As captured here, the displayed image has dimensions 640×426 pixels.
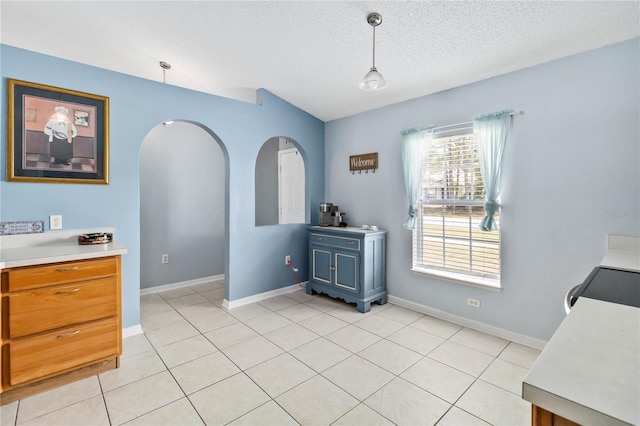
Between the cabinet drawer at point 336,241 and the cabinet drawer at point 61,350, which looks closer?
the cabinet drawer at point 61,350

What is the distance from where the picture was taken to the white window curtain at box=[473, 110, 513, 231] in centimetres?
272

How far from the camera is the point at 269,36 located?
2.57 m

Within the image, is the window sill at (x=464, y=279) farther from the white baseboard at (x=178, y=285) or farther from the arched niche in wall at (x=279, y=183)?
the white baseboard at (x=178, y=285)

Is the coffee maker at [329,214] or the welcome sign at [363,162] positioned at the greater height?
the welcome sign at [363,162]

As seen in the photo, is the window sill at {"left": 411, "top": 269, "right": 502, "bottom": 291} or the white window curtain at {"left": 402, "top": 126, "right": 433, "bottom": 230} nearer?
the window sill at {"left": 411, "top": 269, "right": 502, "bottom": 291}

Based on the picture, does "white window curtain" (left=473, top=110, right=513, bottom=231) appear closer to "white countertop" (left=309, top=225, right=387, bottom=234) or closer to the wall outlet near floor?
the wall outlet near floor

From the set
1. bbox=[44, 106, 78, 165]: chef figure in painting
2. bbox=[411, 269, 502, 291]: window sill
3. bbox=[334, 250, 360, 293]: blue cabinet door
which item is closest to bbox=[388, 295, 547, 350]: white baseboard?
bbox=[411, 269, 502, 291]: window sill

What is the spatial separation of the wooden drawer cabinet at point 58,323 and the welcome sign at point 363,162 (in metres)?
2.85

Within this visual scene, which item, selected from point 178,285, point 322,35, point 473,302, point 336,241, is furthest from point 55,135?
point 473,302

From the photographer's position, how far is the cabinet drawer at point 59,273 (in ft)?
6.24

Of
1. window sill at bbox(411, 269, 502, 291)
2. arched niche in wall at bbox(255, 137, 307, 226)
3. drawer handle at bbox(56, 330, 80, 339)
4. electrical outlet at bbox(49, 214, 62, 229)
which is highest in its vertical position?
arched niche in wall at bbox(255, 137, 307, 226)

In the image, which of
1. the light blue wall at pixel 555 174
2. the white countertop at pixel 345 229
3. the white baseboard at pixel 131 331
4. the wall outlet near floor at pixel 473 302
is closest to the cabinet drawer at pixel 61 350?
the white baseboard at pixel 131 331

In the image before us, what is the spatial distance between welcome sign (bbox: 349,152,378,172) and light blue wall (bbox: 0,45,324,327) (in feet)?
1.85

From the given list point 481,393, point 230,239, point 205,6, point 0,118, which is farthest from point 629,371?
point 0,118
